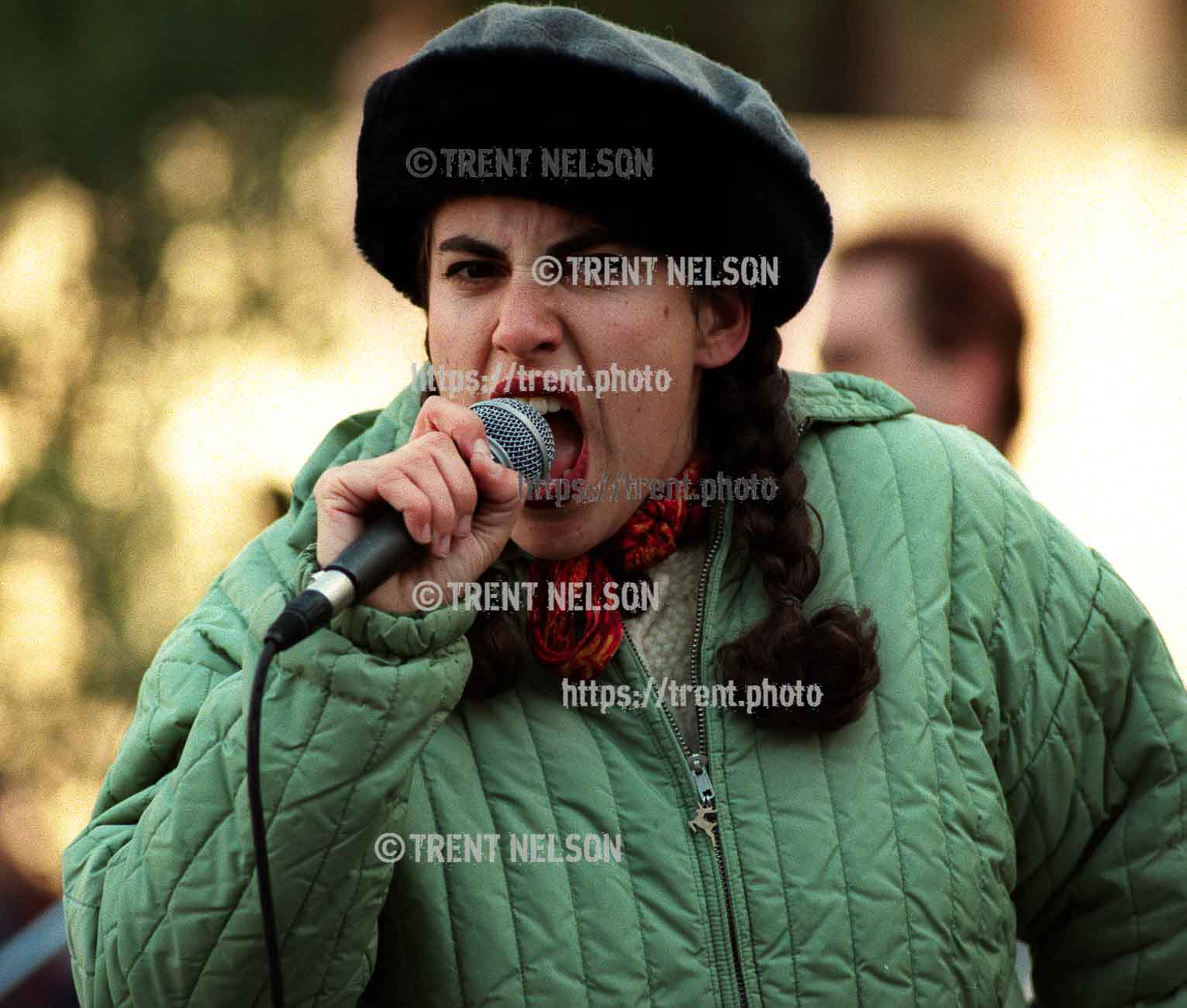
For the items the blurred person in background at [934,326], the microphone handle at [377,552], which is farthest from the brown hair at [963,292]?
the microphone handle at [377,552]

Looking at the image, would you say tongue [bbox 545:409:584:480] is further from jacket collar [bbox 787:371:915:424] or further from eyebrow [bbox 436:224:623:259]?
jacket collar [bbox 787:371:915:424]

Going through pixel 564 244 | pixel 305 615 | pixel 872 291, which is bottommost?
pixel 305 615

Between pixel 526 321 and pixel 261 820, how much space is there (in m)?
0.74

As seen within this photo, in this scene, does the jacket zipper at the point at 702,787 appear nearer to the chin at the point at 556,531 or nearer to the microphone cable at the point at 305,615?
the chin at the point at 556,531

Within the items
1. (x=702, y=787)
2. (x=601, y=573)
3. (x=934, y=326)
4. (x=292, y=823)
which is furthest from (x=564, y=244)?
(x=934, y=326)

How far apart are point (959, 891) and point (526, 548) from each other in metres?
0.69

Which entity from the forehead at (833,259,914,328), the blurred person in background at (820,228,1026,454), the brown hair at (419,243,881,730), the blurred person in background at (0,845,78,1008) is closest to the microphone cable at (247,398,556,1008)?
the brown hair at (419,243,881,730)

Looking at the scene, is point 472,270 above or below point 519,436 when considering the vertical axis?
above

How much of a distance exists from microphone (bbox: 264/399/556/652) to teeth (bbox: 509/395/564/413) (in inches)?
8.6

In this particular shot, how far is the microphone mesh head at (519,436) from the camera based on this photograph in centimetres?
171

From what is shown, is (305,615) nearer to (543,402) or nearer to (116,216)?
(543,402)

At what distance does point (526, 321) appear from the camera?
1.99m

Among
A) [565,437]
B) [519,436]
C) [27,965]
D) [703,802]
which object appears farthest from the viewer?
[27,965]

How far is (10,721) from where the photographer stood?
14.6 ft
